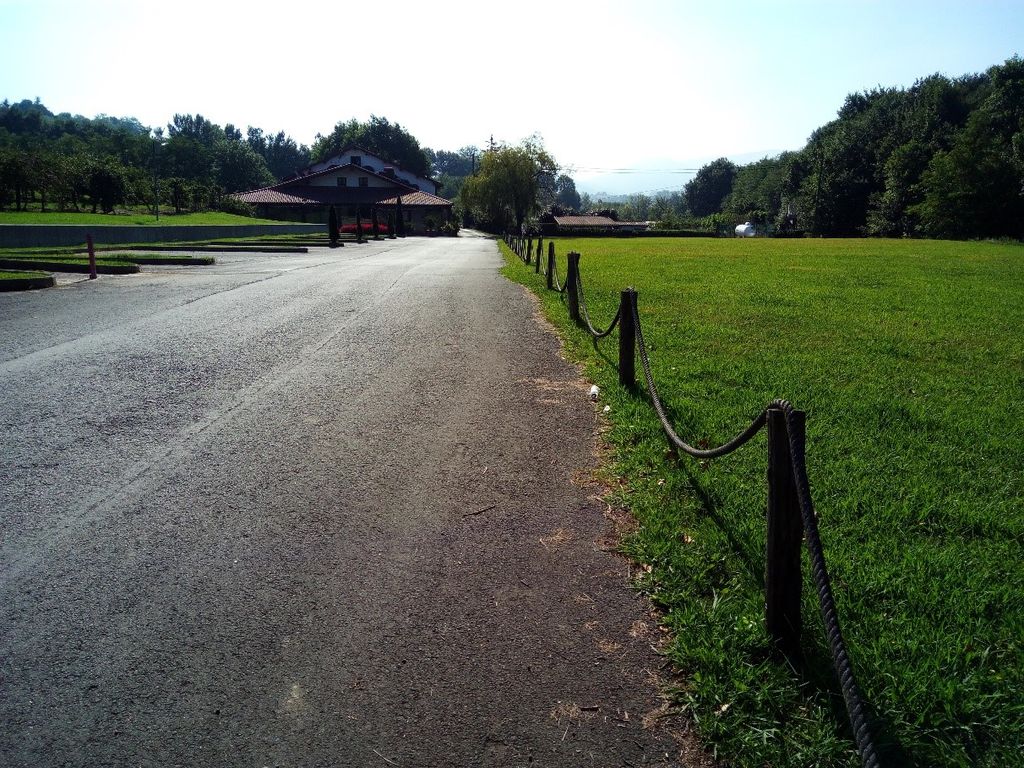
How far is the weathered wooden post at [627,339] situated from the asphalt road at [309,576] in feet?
1.87

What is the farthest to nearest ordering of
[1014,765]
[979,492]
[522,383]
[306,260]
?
[306,260], [522,383], [979,492], [1014,765]

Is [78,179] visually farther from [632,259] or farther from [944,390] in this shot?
[944,390]

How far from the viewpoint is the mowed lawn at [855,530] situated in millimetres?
2764

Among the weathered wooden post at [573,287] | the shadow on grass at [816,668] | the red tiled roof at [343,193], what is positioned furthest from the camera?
the red tiled roof at [343,193]

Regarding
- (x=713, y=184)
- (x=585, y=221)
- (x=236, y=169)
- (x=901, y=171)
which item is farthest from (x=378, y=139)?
(x=901, y=171)

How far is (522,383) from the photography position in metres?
8.13

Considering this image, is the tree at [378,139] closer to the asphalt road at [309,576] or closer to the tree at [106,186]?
the tree at [106,186]

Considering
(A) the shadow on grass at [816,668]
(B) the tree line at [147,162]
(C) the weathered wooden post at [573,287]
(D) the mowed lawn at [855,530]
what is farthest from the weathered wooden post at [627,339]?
(B) the tree line at [147,162]

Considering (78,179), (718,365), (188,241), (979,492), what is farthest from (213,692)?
(78,179)

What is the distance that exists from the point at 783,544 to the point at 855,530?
1.50 metres

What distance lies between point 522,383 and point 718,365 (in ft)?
7.73

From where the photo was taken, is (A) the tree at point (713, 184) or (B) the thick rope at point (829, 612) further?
(A) the tree at point (713, 184)

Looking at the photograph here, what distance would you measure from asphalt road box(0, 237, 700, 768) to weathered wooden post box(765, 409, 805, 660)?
0.58 m

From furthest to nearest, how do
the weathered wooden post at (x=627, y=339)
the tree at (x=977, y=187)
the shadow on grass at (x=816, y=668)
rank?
the tree at (x=977, y=187) < the weathered wooden post at (x=627, y=339) < the shadow on grass at (x=816, y=668)
